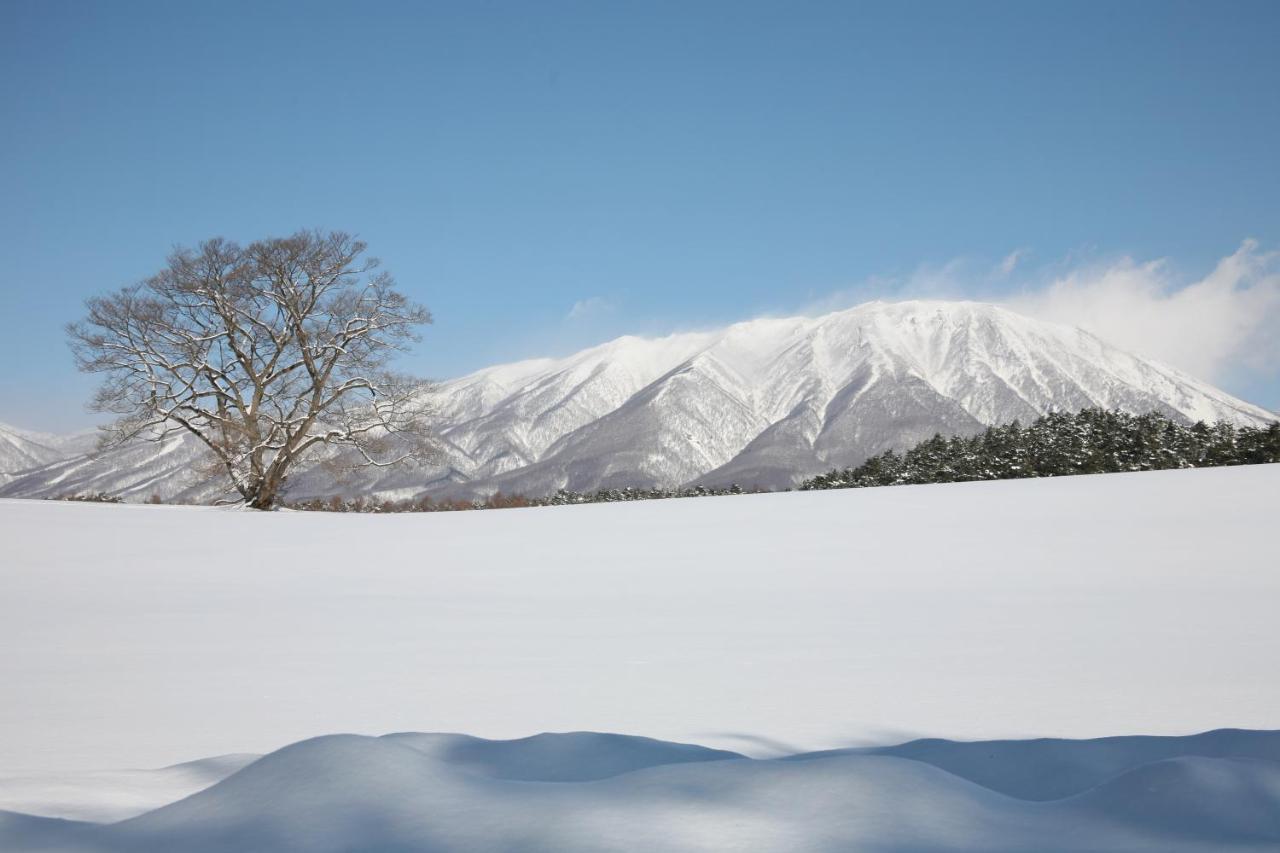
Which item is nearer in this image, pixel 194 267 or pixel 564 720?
pixel 564 720

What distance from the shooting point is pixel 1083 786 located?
7.56 feet

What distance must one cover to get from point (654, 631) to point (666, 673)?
1159 millimetres

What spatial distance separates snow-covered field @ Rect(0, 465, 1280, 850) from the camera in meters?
1.82

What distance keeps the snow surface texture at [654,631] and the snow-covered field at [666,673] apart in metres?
0.03

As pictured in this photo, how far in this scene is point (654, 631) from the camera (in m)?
5.53

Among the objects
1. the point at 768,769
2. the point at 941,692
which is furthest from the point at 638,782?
the point at 941,692

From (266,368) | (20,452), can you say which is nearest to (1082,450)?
(266,368)

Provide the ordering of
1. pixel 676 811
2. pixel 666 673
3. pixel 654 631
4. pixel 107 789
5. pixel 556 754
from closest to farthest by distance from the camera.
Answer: pixel 676 811 → pixel 107 789 → pixel 556 754 → pixel 666 673 → pixel 654 631

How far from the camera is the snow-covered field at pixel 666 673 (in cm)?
182

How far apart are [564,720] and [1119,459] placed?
2244 centimetres

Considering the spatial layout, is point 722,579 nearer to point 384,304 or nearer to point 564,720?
point 564,720

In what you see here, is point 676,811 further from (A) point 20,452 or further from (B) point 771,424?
(A) point 20,452

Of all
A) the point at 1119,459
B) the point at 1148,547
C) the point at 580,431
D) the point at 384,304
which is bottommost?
the point at 1148,547

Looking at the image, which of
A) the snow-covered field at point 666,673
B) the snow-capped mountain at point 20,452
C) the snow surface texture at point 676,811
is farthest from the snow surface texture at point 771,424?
the snow surface texture at point 676,811
